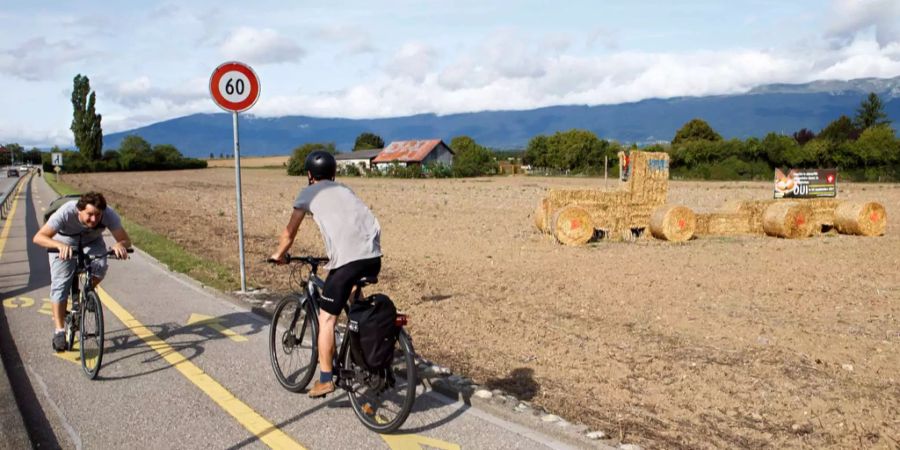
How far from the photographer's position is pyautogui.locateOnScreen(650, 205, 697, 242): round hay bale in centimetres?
1578

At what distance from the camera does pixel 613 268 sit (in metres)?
11.8

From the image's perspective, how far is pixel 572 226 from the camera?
15.2m

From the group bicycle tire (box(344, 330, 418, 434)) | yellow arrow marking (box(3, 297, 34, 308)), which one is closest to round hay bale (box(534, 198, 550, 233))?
yellow arrow marking (box(3, 297, 34, 308))

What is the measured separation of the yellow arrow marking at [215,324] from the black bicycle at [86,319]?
51.8 inches

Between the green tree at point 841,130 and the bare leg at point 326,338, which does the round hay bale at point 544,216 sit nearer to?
the bare leg at point 326,338

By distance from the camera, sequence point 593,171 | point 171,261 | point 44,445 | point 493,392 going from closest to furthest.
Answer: point 44,445, point 493,392, point 171,261, point 593,171

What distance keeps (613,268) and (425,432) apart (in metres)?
7.93

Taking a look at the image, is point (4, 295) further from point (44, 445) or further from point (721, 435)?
point (721, 435)

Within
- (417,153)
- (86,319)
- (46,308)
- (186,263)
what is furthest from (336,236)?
(417,153)

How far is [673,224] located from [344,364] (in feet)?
40.9

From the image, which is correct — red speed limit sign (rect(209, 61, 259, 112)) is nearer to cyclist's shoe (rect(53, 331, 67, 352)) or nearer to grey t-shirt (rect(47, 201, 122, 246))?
grey t-shirt (rect(47, 201, 122, 246))

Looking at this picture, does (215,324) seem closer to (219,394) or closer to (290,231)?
(219,394)

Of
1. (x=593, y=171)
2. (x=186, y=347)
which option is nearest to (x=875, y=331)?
(x=186, y=347)

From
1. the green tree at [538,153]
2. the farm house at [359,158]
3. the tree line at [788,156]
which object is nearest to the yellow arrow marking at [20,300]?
the tree line at [788,156]
